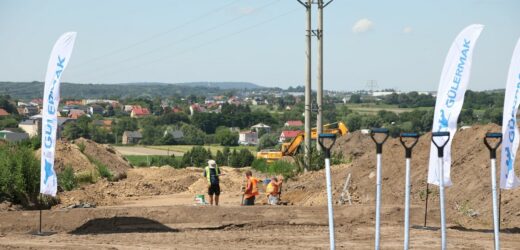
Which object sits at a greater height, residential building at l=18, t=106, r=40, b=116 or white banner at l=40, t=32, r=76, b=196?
white banner at l=40, t=32, r=76, b=196

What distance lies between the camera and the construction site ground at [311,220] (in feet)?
54.7

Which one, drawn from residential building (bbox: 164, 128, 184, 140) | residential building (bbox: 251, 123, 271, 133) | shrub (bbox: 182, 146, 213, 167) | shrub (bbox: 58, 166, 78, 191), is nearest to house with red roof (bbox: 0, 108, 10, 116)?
residential building (bbox: 164, 128, 184, 140)

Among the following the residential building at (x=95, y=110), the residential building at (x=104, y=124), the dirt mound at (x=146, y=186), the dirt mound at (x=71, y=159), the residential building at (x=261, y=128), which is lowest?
the residential building at (x=261, y=128)

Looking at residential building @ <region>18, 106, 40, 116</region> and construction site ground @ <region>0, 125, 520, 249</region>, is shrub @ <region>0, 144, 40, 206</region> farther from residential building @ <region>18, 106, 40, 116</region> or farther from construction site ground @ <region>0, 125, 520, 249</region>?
residential building @ <region>18, 106, 40, 116</region>

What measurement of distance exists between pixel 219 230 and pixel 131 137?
77.8 metres

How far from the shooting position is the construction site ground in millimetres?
16672

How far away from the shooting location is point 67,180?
2886cm

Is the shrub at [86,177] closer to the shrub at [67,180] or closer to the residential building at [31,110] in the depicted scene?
the shrub at [67,180]

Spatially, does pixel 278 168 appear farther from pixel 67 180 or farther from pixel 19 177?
pixel 19 177

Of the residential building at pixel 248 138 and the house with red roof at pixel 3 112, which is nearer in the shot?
the residential building at pixel 248 138

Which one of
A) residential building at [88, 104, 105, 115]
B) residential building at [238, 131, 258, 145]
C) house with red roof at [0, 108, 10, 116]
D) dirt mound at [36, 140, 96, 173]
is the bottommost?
residential building at [238, 131, 258, 145]

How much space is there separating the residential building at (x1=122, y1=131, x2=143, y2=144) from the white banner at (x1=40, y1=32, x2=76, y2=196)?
77223 millimetres

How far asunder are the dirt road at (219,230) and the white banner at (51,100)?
1408mm

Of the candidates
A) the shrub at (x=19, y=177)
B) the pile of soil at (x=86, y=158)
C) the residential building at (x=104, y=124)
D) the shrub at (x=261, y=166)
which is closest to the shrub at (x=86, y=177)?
the pile of soil at (x=86, y=158)
